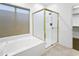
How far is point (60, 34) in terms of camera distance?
1.67 meters

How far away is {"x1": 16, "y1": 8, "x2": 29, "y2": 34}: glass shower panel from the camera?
164 cm

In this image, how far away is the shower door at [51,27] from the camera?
170 cm

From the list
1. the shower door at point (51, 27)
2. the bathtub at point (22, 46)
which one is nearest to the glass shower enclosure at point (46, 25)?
the shower door at point (51, 27)

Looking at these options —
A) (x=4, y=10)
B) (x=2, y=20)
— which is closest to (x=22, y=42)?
(x=2, y=20)

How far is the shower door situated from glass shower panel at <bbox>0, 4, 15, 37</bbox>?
1.95 feet

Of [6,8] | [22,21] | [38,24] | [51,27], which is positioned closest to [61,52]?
[51,27]

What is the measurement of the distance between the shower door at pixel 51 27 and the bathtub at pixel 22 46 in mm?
142

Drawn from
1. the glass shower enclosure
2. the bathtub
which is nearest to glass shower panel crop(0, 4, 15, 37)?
the bathtub

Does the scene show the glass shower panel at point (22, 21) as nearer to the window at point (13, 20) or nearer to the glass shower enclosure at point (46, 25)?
the window at point (13, 20)

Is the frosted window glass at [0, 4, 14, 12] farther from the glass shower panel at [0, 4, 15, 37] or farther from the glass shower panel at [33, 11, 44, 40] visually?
the glass shower panel at [33, 11, 44, 40]

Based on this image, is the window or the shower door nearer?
the window

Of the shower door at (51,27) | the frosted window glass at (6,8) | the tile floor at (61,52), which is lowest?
the tile floor at (61,52)

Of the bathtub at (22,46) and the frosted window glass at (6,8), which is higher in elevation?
the frosted window glass at (6,8)

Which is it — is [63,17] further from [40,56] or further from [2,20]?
[2,20]
